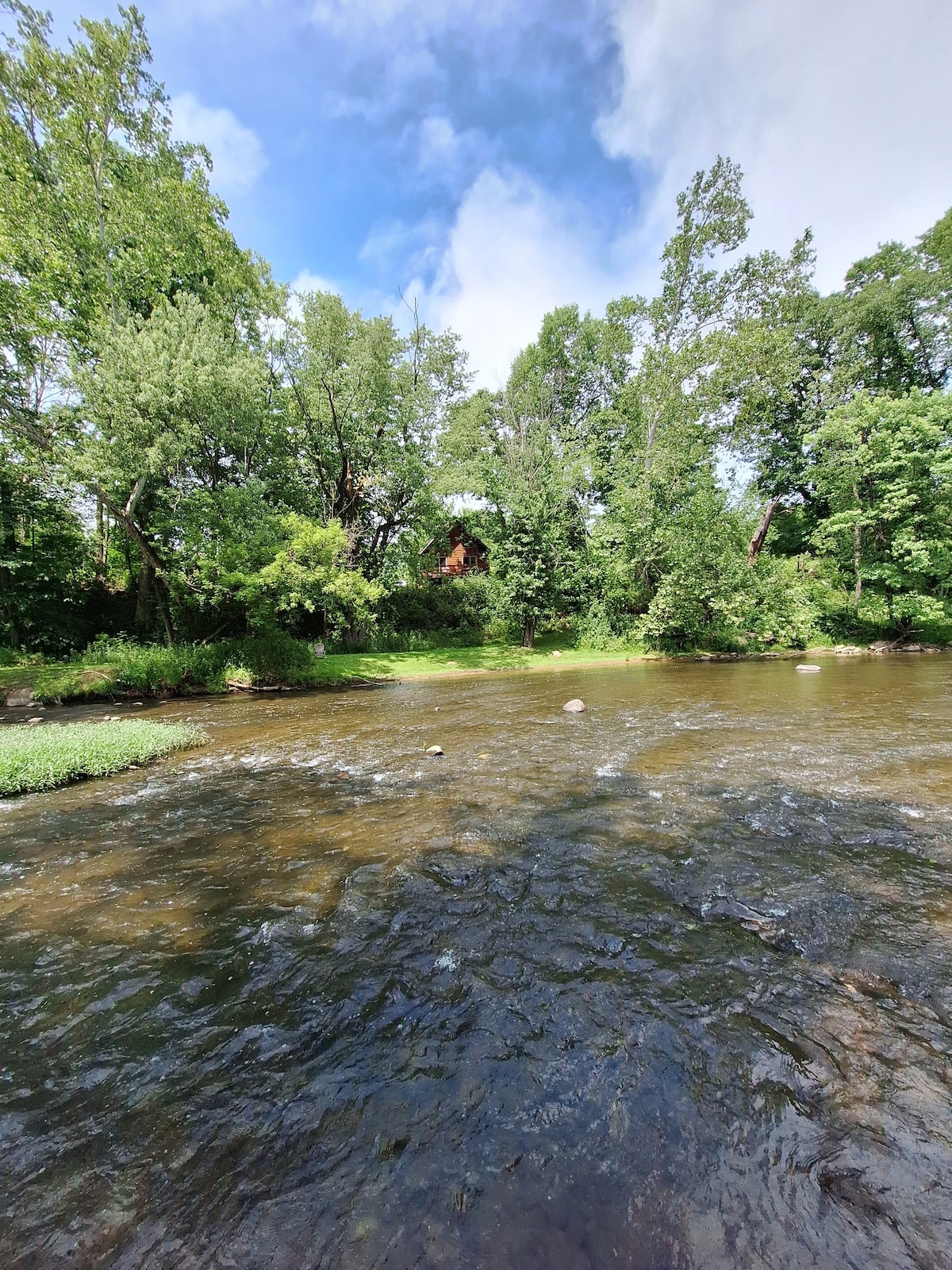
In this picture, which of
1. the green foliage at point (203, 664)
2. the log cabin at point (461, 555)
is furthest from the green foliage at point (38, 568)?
the log cabin at point (461, 555)

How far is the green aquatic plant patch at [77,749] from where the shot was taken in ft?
26.8

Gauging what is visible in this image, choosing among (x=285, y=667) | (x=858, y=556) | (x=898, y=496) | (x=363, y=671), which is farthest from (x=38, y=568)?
(x=898, y=496)

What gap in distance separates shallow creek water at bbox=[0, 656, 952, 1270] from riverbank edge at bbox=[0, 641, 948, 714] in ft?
37.3

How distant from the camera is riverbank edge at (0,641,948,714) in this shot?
53.1 ft

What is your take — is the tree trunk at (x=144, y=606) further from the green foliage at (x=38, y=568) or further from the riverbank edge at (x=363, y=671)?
the riverbank edge at (x=363, y=671)

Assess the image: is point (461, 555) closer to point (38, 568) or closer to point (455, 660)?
point (455, 660)

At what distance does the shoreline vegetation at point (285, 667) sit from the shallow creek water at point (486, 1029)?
37.5 ft

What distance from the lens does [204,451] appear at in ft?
63.0

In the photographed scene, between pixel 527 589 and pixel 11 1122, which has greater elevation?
pixel 527 589

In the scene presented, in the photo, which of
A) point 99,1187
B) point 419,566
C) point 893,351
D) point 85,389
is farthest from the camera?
point 893,351

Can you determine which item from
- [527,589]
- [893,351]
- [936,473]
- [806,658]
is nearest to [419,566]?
[527,589]

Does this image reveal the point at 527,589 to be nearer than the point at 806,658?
No

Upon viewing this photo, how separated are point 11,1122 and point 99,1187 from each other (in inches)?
33.2

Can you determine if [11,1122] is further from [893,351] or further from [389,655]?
[893,351]
